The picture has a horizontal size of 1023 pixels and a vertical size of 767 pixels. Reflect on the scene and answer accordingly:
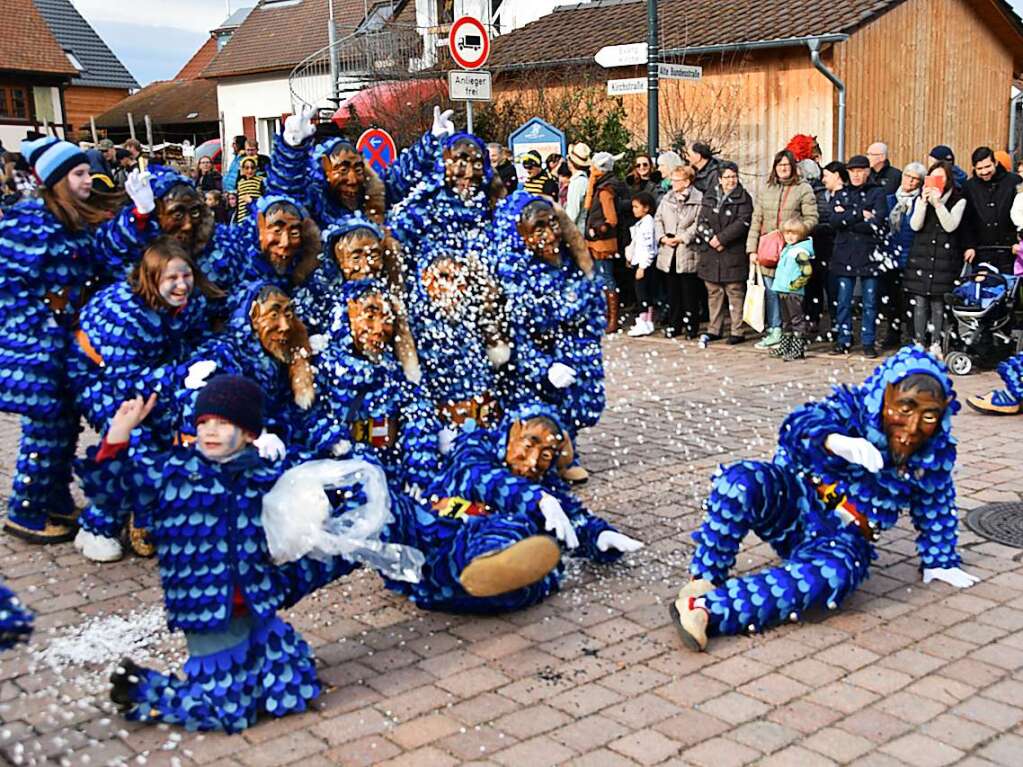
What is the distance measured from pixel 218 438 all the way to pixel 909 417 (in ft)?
8.25

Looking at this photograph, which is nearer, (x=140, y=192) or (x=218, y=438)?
(x=218, y=438)

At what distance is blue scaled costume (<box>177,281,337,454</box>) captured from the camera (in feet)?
16.6

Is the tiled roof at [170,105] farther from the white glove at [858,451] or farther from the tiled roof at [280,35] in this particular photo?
the white glove at [858,451]

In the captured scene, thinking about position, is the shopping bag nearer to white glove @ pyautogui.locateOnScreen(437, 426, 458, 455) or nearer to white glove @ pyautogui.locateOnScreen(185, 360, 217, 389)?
white glove @ pyautogui.locateOnScreen(437, 426, 458, 455)

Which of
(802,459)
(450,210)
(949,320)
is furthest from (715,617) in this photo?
(949,320)

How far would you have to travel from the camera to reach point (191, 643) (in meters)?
3.69

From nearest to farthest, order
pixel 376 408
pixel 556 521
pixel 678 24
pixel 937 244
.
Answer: pixel 556 521 < pixel 376 408 < pixel 937 244 < pixel 678 24

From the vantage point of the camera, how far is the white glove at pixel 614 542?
4.93 meters

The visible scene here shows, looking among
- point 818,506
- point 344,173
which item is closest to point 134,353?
point 344,173

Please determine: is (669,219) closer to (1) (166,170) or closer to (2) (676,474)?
(2) (676,474)

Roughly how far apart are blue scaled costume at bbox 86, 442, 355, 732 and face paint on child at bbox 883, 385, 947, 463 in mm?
2260

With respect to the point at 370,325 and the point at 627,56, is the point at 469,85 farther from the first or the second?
the point at 370,325

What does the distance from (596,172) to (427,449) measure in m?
6.91

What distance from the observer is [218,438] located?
3586 millimetres
